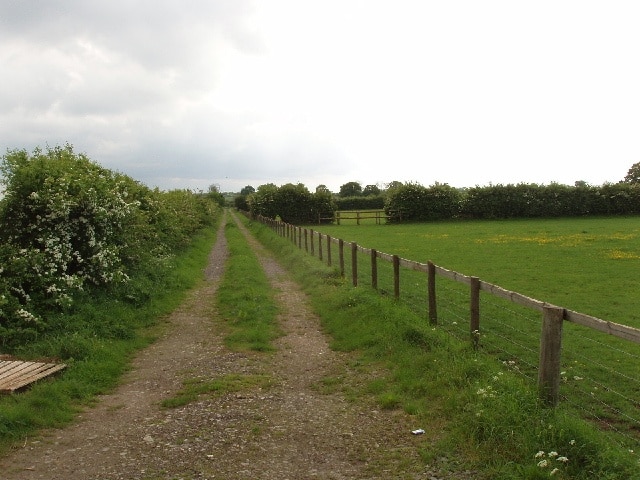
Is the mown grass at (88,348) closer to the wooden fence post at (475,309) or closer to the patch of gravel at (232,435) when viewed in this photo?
the patch of gravel at (232,435)

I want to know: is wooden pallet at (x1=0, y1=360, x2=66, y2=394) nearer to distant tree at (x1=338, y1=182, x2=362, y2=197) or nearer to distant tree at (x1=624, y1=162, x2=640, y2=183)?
distant tree at (x1=624, y1=162, x2=640, y2=183)

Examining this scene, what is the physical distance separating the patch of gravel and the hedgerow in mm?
2586

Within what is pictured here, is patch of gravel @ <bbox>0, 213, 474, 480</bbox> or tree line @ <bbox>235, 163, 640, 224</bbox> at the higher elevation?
tree line @ <bbox>235, 163, 640, 224</bbox>

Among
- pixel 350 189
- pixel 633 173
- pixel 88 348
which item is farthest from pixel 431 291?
pixel 350 189

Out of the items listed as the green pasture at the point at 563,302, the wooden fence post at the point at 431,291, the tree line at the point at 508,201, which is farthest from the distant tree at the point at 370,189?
the wooden fence post at the point at 431,291

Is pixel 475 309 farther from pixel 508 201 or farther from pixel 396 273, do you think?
pixel 508 201

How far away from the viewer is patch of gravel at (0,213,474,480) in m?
4.64

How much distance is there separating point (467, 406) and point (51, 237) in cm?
832

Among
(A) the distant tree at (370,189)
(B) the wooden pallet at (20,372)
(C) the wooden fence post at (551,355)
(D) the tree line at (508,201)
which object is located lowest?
(B) the wooden pallet at (20,372)

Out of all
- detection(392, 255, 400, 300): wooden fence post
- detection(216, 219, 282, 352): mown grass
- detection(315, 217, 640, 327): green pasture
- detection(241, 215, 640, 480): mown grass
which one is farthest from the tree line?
detection(241, 215, 640, 480): mown grass

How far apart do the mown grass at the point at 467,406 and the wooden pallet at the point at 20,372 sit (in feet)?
12.3

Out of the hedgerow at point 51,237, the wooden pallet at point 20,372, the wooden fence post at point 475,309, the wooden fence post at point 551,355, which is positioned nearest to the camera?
the wooden fence post at point 551,355

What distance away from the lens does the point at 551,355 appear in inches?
209

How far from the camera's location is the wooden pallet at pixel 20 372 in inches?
250
